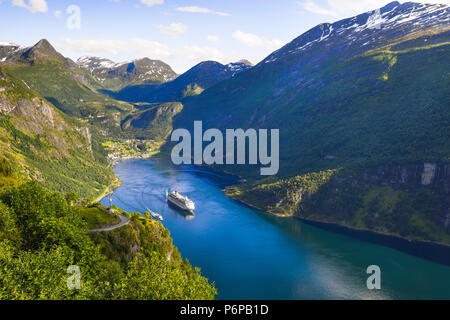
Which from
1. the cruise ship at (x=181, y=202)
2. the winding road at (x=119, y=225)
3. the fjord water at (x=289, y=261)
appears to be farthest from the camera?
the cruise ship at (x=181, y=202)

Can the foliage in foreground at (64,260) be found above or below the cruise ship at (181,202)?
above

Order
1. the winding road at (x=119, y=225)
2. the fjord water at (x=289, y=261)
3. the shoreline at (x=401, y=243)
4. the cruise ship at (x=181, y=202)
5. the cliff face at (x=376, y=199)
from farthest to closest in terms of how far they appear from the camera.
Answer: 1. the cruise ship at (x=181, y=202)
2. the cliff face at (x=376, y=199)
3. the shoreline at (x=401, y=243)
4. the fjord water at (x=289, y=261)
5. the winding road at (x=119, y=225)

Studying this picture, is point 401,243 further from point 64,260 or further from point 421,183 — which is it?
point 64,260

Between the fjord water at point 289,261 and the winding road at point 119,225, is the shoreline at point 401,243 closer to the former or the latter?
the fjord water at point 289,261

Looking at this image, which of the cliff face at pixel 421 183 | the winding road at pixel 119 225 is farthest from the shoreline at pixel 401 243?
the winding road at pixel 119 225
